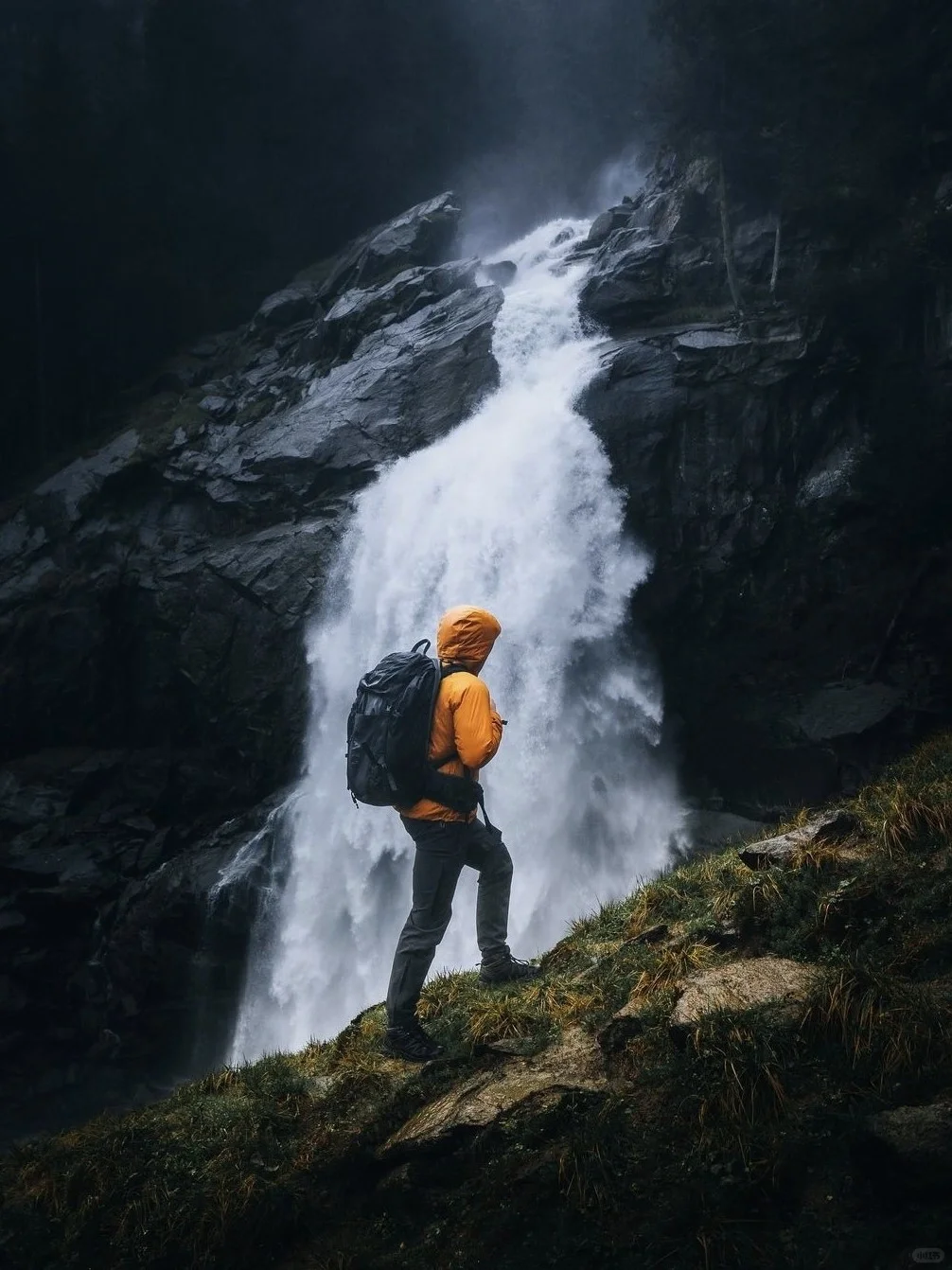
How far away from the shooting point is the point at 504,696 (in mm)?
14117

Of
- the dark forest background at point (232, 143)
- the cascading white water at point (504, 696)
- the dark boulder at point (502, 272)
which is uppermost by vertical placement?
the dark forest background at point (232, 143)

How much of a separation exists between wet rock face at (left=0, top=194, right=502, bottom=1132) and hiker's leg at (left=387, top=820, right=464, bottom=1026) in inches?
420

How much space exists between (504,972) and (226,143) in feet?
97.0

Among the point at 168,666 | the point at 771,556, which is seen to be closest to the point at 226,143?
the point at 168,666

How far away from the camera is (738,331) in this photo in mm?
15531

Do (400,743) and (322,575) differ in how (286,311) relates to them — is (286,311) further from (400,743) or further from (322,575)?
(400,743)

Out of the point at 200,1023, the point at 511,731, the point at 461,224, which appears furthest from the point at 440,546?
the point at 461,224

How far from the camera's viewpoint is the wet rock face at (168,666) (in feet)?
54.9

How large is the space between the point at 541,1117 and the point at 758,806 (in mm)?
10851

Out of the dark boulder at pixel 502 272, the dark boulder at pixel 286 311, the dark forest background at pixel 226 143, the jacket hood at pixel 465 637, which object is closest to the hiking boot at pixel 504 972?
the jacket hood at pixel 465 637

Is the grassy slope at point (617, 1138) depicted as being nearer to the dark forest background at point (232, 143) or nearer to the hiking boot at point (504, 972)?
the hiking boot at point (504, 972)

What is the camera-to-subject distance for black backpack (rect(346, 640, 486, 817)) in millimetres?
5199

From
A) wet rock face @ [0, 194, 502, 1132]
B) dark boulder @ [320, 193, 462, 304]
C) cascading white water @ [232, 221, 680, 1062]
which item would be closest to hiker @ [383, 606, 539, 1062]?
cascading white water @ [232, 221, 680, 1062]

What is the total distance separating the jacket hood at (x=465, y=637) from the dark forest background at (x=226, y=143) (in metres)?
23.6
